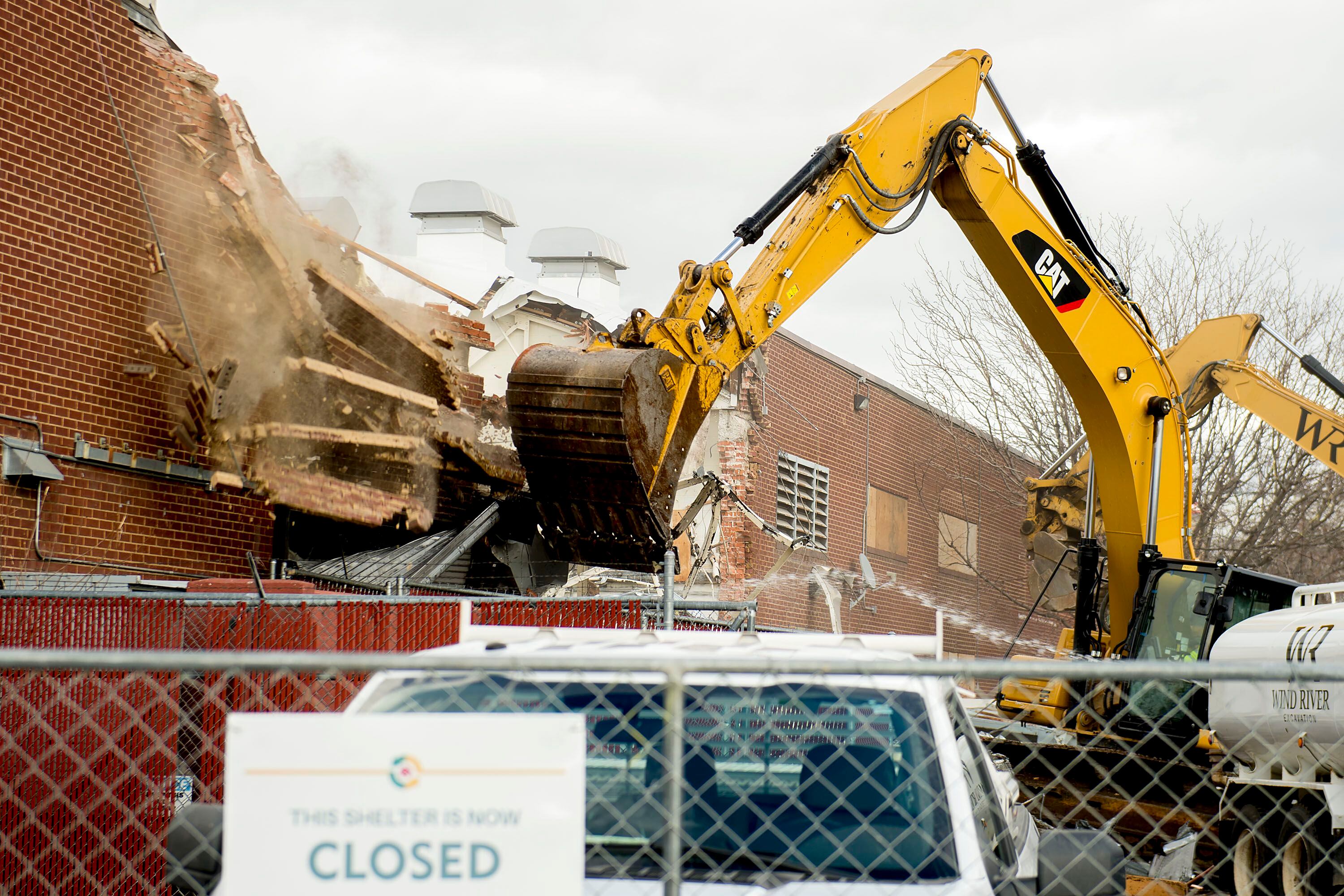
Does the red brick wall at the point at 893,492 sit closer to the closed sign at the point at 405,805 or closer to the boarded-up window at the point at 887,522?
the boarded-up window at the point at 887,522

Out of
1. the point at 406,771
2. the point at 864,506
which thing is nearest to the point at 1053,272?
the point at 406,771

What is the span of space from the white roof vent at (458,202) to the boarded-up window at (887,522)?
862cm

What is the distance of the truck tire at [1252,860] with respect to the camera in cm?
809

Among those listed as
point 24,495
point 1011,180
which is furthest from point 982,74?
point 24,495

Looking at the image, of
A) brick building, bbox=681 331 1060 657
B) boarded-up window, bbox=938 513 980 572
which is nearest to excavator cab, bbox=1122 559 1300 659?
brick building, bbox=681 331 1060 657

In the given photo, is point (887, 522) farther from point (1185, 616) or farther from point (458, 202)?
point (1185, 616)

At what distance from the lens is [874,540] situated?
26.0 m

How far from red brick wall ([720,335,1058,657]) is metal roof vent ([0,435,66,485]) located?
455 inches

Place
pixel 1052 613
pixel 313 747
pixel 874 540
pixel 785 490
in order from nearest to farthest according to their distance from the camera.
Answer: pixel 313 747 → pixel 785 490 → pixel 874 540 → pixel 1052 613

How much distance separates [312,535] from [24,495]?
3154mm

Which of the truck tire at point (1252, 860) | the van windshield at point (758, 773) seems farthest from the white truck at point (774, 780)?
the truck tire at point (1252, 860)

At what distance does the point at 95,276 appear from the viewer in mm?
11297

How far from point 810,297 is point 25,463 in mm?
6315

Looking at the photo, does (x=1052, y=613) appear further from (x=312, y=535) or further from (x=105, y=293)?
(x=105, y=293)
